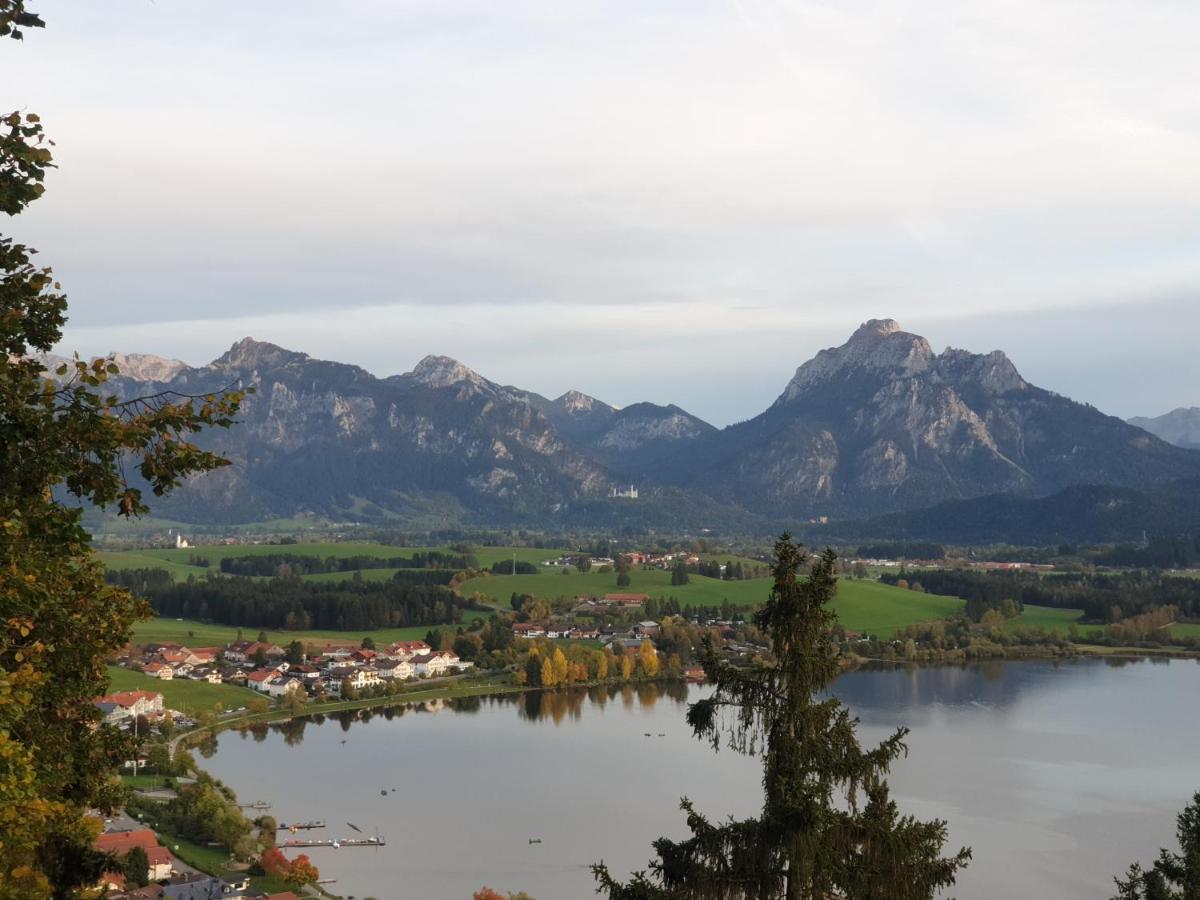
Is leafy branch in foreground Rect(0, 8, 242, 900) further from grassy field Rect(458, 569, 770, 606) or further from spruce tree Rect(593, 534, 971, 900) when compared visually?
grassy field Rect(458, 569, 770, 606)

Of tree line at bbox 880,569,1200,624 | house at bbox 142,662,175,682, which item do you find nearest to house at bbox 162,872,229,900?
house at bbox 142,662,175,682

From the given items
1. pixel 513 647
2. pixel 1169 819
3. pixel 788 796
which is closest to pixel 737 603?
pixel 513 647

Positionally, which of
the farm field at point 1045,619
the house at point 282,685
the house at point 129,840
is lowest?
the house at point 282,685

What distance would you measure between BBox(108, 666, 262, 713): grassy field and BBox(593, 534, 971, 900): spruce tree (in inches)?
2088

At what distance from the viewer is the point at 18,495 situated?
5.44 meters

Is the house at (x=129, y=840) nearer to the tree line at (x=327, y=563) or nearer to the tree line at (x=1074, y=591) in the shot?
the tree line at (x=1074, y=591)

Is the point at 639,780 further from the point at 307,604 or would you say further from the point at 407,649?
the point at 307,604

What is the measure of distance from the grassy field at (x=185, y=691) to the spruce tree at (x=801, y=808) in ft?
174

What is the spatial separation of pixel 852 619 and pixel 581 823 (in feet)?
169

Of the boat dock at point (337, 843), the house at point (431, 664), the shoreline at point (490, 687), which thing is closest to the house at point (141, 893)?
the boat dock at point (337, 843)

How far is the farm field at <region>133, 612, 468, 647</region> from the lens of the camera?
7612 cm

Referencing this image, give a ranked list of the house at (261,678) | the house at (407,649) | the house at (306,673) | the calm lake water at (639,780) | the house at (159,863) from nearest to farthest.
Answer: the house at (159,863) → the calm lake water at (639,780) → the house at (261,678) → the house at (306,673) → the house at (407,649)

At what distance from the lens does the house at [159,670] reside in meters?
62.3

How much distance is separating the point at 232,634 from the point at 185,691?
68.5 ft
